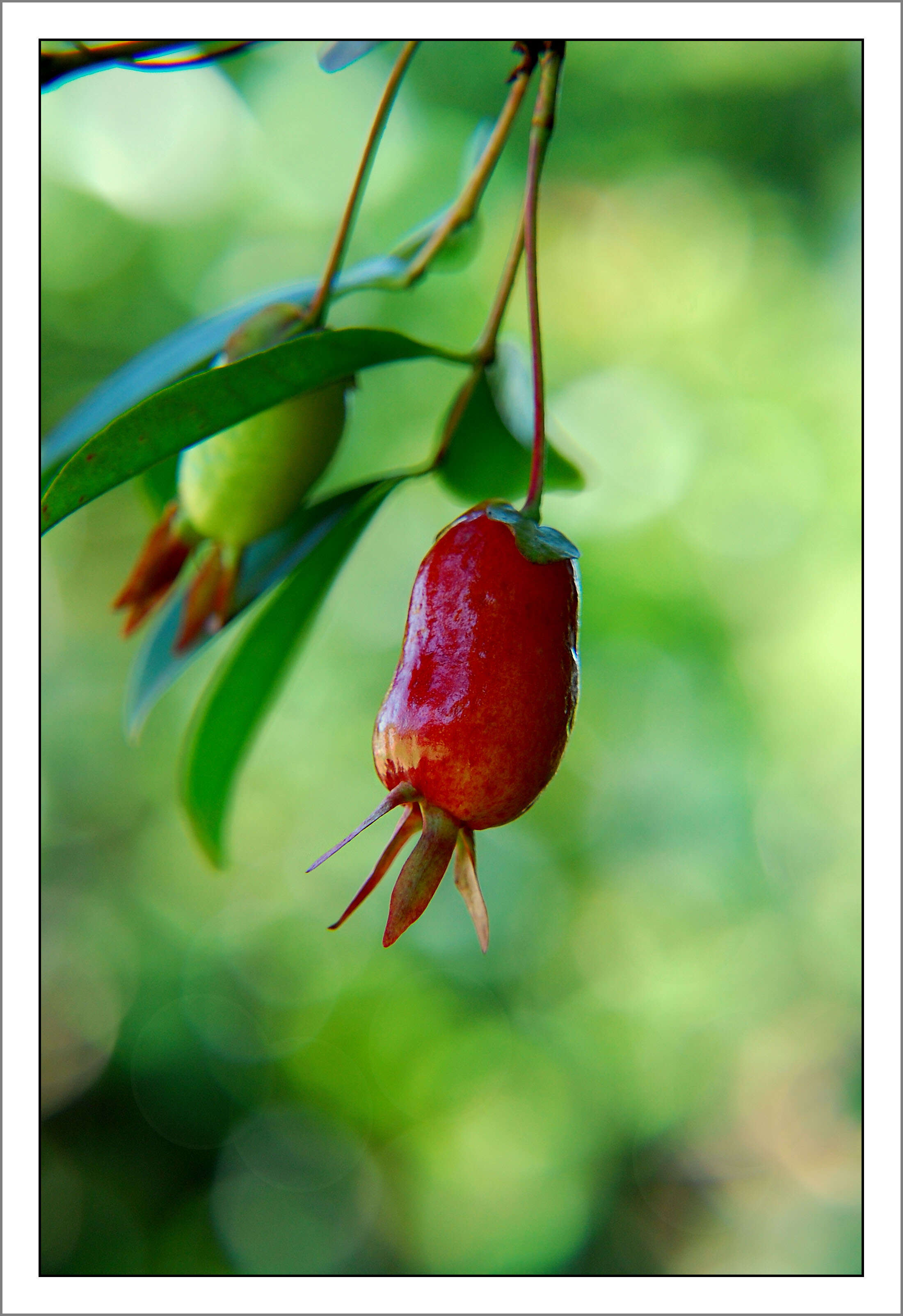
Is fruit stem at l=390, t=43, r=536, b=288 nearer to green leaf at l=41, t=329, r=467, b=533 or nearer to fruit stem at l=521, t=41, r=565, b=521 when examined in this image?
fruit stem at l=521, t=41, r=565, b=521

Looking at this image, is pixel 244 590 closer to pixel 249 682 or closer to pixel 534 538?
pixel 249 682

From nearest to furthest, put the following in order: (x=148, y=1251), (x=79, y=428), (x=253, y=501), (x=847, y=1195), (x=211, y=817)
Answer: (x=253, y=501), (x=79, y=428), (x=211, y=817), (x=148, y=1251), (x=847, y=1195)

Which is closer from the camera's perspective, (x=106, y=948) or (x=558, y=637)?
Answer: (x=558, y=637)

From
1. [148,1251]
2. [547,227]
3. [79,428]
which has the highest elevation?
[547,227]

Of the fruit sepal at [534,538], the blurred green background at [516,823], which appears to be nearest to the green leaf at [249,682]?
the fruit sepal at [534,538]

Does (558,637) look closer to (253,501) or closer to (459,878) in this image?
(459,878)
